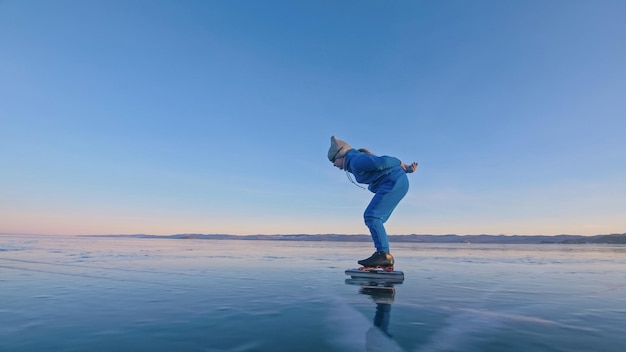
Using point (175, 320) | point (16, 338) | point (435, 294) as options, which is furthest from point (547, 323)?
point (16, 338)

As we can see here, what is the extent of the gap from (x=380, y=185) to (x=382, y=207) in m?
0.51

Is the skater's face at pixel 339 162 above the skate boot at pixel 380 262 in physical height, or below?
above

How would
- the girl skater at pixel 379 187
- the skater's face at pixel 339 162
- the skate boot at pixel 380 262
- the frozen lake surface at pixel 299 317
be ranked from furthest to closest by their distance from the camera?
1. the skater's face at pixel 339 162
2. the girl skater at pixel 379 187
3. the skate boot at pixel 380 262
4. the frozen lake surface at pixel 299 317

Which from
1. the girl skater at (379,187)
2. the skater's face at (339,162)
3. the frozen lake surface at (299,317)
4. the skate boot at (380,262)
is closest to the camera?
the frozen lake surface at (299,317)

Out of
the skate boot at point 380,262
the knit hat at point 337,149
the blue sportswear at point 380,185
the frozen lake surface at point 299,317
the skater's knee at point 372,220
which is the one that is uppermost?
the knit hat at point 337,149

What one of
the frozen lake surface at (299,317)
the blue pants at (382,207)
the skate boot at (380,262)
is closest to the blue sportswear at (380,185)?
the blue pants at (382,207)

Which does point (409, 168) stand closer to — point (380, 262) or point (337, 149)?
point (337, 149)

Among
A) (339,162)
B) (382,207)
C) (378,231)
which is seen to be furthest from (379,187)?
(339,162)

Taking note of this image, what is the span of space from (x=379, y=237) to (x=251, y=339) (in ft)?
14.3

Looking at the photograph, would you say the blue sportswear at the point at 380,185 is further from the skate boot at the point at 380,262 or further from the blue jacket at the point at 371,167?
the skate boot at the point at 380,262

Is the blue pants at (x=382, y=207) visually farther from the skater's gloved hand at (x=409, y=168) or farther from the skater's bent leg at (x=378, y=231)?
the skater's gloved hand at (x=409, y=168)

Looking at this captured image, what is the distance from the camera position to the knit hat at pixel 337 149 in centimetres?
739

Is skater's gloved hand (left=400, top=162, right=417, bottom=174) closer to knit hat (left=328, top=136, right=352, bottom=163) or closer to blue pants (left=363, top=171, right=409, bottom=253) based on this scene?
blue pants (left=363, top=171, right=409, bottom=253)

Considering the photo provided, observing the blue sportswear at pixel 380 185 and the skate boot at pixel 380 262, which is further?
the blue sportswear at pixel 380 185
